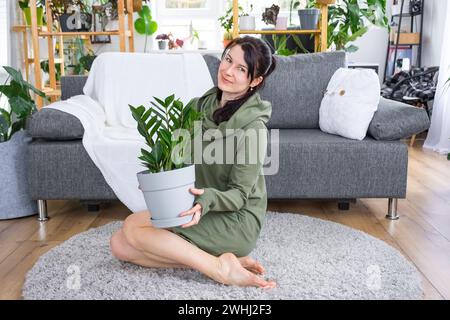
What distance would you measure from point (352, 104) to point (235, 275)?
4.32 feet

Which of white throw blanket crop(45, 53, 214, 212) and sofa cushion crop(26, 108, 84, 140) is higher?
white throw blanket crop(45, 53, 214, 212)

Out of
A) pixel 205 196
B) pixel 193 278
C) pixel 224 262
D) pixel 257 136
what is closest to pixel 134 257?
pixel 193 278

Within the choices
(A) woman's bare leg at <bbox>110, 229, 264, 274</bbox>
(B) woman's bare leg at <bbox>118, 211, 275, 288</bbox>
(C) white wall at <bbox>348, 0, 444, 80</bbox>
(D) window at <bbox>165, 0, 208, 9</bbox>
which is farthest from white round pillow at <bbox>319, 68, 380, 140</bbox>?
(D) window at <bbox>165, 0, 208, 9</bbox>

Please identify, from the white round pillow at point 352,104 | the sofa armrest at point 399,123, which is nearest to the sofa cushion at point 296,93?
the white round pillow at point 352,104

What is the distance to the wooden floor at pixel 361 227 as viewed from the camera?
196cm

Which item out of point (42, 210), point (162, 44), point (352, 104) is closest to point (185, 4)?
point (162, 44)

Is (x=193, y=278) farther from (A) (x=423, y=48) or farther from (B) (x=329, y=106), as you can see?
(A) (x=423, y=48)

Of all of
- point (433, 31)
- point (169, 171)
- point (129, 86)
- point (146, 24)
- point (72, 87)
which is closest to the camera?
point (169, 171)

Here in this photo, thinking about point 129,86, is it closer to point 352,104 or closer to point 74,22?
point 352,104

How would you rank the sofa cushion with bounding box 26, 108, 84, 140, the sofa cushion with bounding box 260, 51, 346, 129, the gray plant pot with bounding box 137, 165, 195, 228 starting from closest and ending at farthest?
the gray plant pot with bounding box 137, 165, 195, 228 → the sofa cushion with bounding box 26, 108, 84, 140 → the sofa cushion with bounding box 260, 51, 346, 129

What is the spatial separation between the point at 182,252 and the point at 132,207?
2.87ft

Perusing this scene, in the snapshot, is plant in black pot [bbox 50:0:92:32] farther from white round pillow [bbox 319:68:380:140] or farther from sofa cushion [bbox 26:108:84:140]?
white round pillow [bbox 319:68:380:140]

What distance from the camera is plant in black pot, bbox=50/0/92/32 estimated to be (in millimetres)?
4121

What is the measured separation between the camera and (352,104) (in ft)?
8.80
